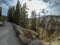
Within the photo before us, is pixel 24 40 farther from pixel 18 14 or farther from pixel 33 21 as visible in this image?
pixel 18 14

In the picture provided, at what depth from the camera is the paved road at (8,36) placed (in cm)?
293

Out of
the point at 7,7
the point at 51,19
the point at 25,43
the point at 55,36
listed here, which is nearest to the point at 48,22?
the point at 51,19

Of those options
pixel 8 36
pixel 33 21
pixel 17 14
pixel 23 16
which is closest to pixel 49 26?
pixel 33 21

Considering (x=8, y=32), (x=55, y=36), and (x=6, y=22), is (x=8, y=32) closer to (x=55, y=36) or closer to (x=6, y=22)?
(x=6, y=22)

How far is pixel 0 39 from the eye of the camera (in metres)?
2.94

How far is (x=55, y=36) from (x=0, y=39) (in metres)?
0.93

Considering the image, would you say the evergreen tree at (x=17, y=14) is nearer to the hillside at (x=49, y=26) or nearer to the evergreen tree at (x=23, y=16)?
the evergreen tree at (x=23, y=16)

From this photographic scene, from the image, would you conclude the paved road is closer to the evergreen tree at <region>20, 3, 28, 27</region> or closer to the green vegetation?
the evergreen tree at <region>20, 3, 28, 27</region>

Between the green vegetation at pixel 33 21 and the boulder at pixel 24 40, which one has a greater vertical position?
the green vegetation at pixel 33 21

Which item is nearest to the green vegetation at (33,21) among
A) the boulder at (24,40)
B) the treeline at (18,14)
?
the treeline at (18,14)

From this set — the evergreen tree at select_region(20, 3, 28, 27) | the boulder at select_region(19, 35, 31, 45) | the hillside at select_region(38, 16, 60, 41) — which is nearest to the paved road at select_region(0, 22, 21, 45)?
the boulder at select_region(19, 35, 31, 45)

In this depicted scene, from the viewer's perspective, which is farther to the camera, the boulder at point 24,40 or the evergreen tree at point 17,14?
the evergreen tree at point 17,14

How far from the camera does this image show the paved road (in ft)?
9.61

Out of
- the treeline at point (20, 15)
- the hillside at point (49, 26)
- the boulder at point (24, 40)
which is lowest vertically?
the boulder at point (24, 40)
